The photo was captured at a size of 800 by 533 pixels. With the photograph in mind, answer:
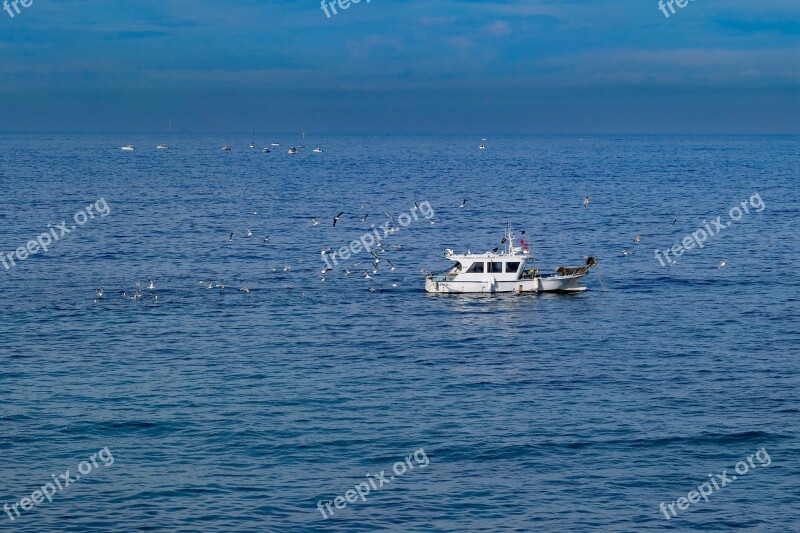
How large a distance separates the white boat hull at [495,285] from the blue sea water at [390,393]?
102 cm

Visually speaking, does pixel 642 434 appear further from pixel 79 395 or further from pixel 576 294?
pixel 576 294

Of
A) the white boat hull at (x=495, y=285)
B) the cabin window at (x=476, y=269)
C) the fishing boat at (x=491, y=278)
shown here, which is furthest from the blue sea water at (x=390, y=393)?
the cabin window at (x=476, y=269)

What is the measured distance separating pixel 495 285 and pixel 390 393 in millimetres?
28098

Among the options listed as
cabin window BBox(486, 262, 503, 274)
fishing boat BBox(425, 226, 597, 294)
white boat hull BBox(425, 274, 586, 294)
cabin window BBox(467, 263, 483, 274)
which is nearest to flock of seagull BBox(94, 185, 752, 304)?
white boat hull BBox(425, 274, 586, 294)

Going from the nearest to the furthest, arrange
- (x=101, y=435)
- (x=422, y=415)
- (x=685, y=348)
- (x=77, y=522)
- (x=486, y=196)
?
(x=77, y=522), (x=101, y=435), (x=422, y=415), (x=685, y=348), (x=486, y=196)

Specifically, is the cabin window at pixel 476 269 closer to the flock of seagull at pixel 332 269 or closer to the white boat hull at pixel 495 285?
the white boat hull at pixel 495 285

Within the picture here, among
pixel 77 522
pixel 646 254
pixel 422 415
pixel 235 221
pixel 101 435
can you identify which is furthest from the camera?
pixel 235 221

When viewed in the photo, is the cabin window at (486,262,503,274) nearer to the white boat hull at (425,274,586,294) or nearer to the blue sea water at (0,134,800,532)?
the white boat hull at (425,274,586,294)

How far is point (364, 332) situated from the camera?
218 feet

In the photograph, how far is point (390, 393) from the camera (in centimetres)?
5238

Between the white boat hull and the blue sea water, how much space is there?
1024 millimetres

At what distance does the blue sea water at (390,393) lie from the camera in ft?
128

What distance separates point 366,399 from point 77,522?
1732cm

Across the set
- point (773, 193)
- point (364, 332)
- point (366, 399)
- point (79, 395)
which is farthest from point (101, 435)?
point (773, 193)
